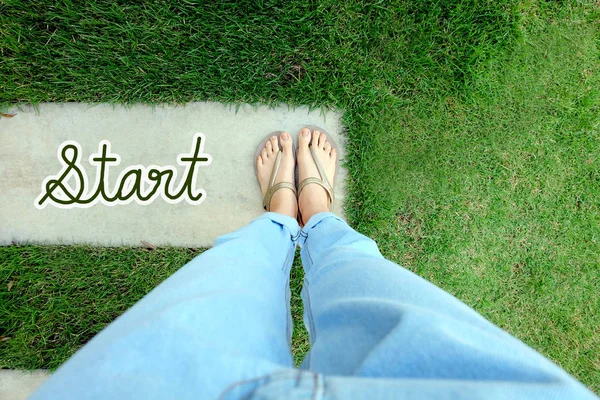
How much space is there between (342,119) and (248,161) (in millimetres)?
490

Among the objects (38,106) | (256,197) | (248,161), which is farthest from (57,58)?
(256,197)

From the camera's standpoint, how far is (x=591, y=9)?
5.34 feet

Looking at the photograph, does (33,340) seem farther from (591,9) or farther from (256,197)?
(591,9)

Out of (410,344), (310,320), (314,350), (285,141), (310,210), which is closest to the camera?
(410,344)

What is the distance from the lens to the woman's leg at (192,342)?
1.80 ft

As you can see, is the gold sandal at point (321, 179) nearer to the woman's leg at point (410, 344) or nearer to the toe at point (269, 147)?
the toe at point (269, 147)

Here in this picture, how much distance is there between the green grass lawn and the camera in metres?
1.58

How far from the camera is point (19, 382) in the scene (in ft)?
5.31

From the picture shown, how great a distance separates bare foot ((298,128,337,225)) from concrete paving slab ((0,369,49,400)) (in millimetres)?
1420

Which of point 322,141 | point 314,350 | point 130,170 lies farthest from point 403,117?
point 130,170

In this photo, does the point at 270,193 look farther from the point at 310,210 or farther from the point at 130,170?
the point at 130,170

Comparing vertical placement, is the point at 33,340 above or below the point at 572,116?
below

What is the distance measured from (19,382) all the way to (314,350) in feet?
5.51

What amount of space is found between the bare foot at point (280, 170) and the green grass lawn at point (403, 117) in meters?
0.20
